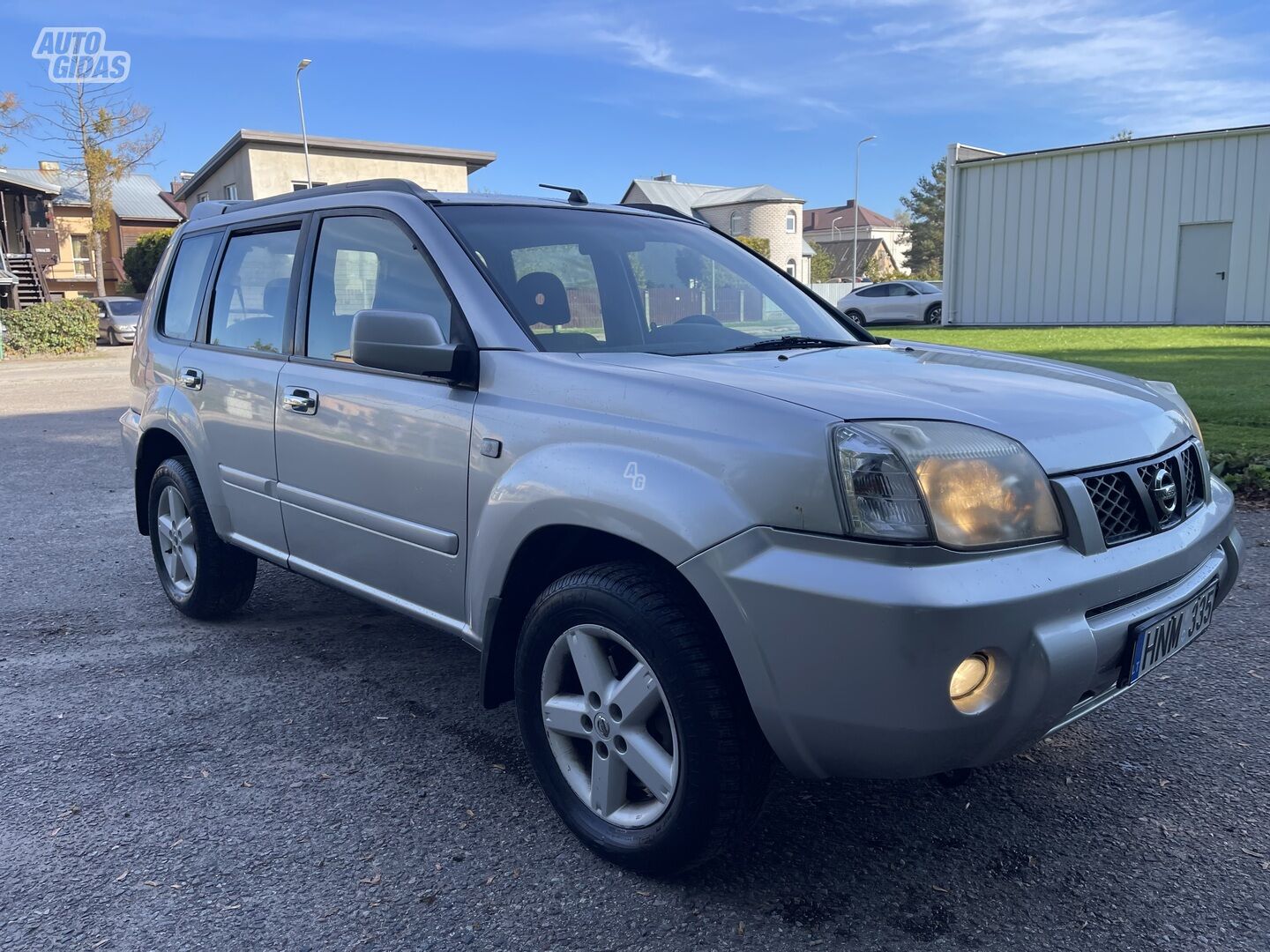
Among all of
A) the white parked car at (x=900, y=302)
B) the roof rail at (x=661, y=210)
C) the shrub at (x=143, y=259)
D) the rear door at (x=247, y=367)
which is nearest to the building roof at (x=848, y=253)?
the shrub at (x=143, y=259)

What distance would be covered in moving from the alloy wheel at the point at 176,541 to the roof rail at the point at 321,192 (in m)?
1.28

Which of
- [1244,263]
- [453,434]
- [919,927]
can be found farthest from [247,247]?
[1244,263]

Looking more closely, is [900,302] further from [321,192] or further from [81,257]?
[81,257]

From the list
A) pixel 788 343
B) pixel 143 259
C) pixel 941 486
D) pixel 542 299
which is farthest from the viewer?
pixel 143 259

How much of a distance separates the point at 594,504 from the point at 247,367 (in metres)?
2.10

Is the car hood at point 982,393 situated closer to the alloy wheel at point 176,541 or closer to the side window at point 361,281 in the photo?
the side window at point 361,281

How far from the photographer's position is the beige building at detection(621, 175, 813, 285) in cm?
6550

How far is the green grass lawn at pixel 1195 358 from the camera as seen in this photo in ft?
27.4

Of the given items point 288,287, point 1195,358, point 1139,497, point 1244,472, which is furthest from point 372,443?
point 1195,358

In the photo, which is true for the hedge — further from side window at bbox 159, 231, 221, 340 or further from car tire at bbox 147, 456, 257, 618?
car tire at bbox 147, 456, 257, 618

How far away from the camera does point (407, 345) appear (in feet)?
9.31

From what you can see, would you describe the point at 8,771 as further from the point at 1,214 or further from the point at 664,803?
the point at 1,214

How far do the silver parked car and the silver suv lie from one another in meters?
30.0

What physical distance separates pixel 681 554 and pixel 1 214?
44.0 metres
